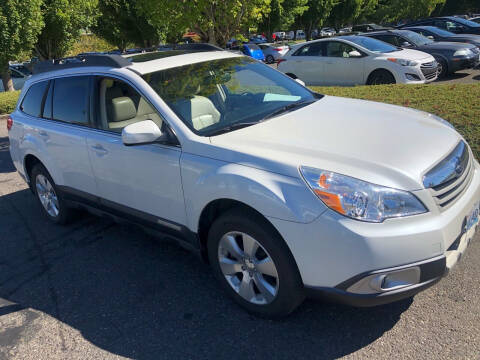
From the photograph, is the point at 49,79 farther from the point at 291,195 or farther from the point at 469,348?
the point at 469,348

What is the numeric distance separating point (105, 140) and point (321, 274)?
7.32 feet

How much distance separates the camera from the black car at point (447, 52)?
40.2 feet

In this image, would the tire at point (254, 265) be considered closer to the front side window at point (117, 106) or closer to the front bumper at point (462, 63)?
the front side window at point (117, 106)

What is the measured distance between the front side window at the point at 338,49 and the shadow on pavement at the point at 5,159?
26.3 feet

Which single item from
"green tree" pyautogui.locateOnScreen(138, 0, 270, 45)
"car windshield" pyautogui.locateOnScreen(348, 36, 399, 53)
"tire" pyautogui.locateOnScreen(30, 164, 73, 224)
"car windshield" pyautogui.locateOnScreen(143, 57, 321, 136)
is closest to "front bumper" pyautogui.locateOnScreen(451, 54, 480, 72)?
"car windshield" pyautogui.locateOnScreen(348, 36, 399, 53)

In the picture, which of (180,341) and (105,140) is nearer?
(180,341)

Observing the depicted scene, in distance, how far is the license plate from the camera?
2.76 metres

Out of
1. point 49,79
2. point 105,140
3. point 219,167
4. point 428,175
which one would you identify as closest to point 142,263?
point 105,140

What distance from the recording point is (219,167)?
114 inches

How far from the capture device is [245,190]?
8.86 feet

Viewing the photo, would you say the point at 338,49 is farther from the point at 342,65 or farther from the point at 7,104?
the point at 7,104

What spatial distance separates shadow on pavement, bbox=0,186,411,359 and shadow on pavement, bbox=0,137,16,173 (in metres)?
3.31

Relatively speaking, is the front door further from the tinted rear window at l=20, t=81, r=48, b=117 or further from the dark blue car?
the dark blue car

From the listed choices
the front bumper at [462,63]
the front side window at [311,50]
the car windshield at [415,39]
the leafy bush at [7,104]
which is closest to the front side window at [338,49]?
the front side window at [311,50]
